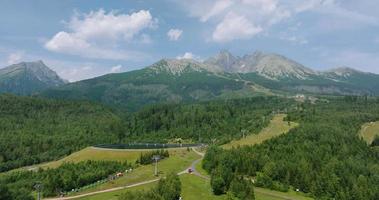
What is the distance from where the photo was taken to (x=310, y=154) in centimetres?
17338

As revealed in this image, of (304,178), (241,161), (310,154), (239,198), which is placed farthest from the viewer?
(310,154)

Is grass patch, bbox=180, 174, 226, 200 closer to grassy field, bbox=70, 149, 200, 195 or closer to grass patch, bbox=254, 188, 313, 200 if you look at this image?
grassy field, bbox=70, 149, 200, 195

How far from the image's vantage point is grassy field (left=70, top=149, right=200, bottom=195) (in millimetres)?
140125

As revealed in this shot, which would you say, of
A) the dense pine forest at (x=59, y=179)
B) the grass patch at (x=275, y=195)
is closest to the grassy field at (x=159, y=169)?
the dense pine forest at (x=59, y=179)

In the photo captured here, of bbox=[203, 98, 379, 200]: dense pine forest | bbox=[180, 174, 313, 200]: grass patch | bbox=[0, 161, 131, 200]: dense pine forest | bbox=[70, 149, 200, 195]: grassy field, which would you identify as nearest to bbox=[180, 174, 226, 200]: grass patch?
bbox=[180, 174, 313, 200]: grass patch

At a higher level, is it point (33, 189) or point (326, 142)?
point (326, 142)

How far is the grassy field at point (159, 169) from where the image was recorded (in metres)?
140

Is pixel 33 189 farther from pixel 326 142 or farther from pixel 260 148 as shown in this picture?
pixel 326 142

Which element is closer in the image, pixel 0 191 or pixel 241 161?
pixel 0 191

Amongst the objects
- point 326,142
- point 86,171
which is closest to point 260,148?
point 326,142

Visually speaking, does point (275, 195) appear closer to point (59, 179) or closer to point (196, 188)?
point (196, 188)

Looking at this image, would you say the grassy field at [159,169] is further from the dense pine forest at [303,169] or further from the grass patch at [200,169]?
the dense pine forest at [303,169]

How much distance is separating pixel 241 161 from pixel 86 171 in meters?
55.5

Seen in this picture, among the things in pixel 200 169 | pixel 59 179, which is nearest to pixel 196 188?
pixel 200 169
